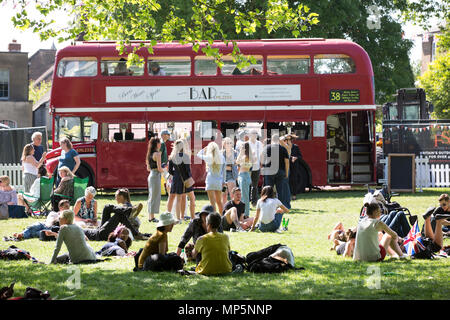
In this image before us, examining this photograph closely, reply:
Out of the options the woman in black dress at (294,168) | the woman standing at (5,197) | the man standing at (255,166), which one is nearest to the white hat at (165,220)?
the man standing at (255,166)

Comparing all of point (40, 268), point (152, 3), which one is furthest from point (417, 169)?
point (40, 268)

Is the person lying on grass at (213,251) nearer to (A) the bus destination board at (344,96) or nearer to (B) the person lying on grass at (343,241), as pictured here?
(B) the person lying on grass at (343,241)

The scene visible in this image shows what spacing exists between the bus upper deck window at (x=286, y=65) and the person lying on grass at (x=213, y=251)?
13.9 meters

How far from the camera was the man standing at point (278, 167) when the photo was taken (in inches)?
631

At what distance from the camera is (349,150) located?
77.8 ft

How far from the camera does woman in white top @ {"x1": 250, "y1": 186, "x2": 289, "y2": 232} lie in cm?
1377

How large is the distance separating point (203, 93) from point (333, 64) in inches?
152

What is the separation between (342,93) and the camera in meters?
22.8

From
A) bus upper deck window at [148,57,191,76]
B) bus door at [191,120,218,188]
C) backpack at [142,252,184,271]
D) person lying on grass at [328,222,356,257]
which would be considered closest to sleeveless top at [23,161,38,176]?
bus door at [191,120,218,188]

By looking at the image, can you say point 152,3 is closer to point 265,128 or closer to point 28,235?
point 28,235

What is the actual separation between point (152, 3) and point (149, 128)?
9682mm

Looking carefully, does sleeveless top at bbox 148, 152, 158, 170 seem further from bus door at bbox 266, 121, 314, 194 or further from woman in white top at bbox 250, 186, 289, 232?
bus door at bbox 266, 121, 314, 194

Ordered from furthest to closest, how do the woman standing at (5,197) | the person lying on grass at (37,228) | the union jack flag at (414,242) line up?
the woman standing at (5,197) → the person lying on grass at (37,228) → the union jack flag at (414,242)

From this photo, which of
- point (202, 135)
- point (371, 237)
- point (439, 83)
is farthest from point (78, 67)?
point (439, 83)
